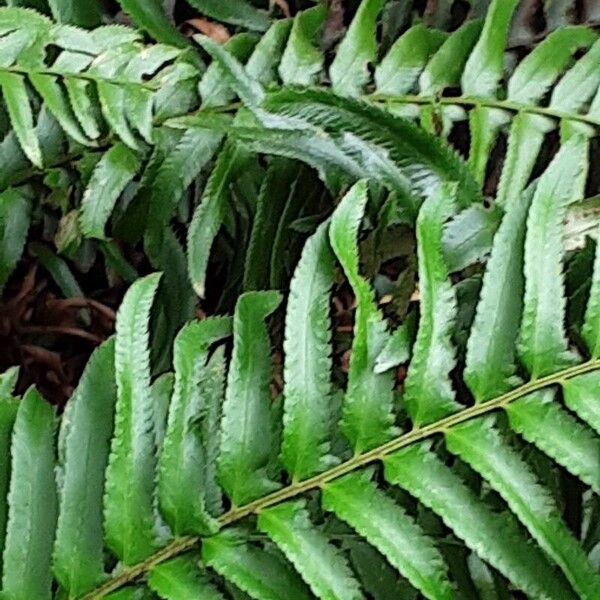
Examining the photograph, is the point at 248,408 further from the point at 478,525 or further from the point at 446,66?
the point at 446,66

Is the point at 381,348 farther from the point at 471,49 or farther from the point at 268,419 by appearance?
the point at 471,49

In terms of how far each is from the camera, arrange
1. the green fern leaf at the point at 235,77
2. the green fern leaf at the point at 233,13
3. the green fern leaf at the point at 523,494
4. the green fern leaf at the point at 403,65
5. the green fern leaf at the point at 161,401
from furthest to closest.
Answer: the green fern leaf at the point at 233,13 < the green fern leaf at the point at 403,65 < the green fern leaf at the point at 235,77 < the green fern leaf at the point at 161,401 < the green fern leaf at the point at 523,494

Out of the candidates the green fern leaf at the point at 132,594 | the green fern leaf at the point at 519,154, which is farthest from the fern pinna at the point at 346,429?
the green fern leaf at the point at 519,154

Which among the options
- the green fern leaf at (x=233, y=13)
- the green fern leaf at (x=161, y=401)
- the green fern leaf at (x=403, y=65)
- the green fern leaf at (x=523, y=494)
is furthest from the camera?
the green fern leaf at (x=233, y=13)

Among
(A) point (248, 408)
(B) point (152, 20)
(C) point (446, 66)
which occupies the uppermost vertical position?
(B) point (152, 20)

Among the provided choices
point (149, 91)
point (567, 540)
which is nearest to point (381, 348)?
point (567, 540)

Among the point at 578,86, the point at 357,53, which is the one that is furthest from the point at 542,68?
the point at 357,53

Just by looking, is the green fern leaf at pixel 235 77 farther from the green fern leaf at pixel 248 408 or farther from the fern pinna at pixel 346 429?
the green fern leaf at pixel 248 408
